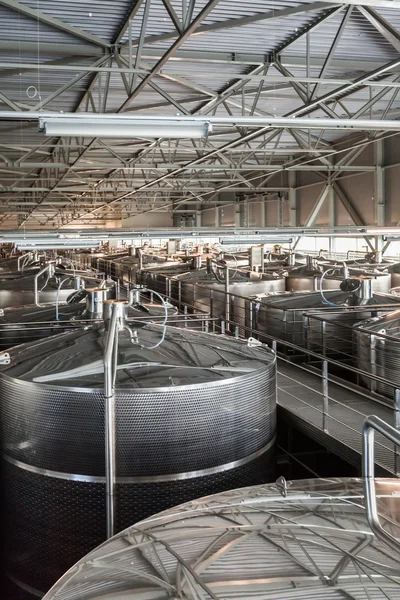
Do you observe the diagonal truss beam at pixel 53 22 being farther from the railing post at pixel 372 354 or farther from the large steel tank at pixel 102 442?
the railing post at pixel 372 354

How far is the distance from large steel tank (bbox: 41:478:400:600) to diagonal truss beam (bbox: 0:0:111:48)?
8831mm

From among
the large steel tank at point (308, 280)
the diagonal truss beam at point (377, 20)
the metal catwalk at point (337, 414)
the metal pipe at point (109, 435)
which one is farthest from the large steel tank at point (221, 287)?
the metal pipe at point (109, 435)

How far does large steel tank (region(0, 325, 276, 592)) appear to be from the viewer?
596cm

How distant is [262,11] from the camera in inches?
463

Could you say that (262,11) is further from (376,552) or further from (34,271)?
(34,271)

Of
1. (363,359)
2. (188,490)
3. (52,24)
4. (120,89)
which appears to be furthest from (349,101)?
(188,490)

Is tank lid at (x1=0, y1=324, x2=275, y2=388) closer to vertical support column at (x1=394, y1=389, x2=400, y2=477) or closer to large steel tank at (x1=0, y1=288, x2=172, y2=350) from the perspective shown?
vertical support column at (x1=394, y1=389, x2=400, y2=477)

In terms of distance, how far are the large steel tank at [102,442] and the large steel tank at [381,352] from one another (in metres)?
2.72

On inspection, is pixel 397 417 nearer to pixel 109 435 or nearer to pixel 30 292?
pixel 109 435

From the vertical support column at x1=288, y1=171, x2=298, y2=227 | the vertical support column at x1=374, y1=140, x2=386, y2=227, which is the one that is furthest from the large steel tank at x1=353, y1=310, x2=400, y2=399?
the vertical support column at x1=288, y1=171, x2=298, y2=227

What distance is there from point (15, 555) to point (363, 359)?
18.2ft

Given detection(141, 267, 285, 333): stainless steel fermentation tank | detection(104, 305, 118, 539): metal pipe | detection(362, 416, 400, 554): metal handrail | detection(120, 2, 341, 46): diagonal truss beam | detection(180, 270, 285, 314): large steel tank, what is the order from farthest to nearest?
detection(180, 270, 285, 314): large steel tank
detection(141, 267, 285, 333): stainless steel fermentation tank
detection(120, 2, 341, 46): diagonal truss beam
detection(104, 305, 118, 539): metal pipe
detection(362, 416, 400, 554): metal handrail

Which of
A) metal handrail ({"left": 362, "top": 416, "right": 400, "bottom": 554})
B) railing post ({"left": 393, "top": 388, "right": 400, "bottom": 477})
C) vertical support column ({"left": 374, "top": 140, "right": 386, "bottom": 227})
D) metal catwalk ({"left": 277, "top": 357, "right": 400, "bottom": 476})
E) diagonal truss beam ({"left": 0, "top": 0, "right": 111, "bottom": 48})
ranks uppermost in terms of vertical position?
diagonal truss beam ({"left": 0, "top": 0, "right": 111, "bottom": 48})

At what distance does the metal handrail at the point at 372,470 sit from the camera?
11.0 feet
